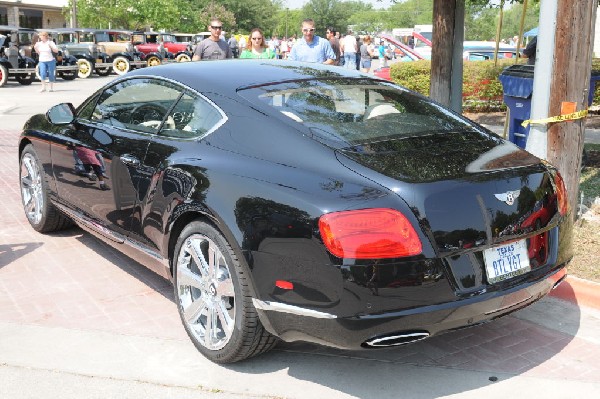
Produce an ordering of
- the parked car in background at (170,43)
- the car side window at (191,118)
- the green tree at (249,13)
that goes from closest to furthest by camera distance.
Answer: the car side window at (191,118) → the parked car in background at (170,43) → the green tree at (249,13)

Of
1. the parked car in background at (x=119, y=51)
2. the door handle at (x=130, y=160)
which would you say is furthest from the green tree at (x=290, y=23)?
the door handle at (x=130, y=160)

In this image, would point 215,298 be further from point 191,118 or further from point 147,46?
point 147,46

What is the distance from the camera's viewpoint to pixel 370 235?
3168mm

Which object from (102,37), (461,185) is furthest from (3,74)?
(461,185)

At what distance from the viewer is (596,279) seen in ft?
16.2

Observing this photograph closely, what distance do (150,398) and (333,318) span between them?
40.0 inches

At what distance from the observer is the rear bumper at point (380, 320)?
3.20 metres

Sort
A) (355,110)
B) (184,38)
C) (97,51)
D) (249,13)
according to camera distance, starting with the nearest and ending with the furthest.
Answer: (355,110)
(97,51)
(184,38)
(249,13)

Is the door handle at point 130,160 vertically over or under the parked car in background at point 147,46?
under

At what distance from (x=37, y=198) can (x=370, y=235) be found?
391 cm

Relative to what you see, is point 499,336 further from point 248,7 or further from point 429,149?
point 248,7

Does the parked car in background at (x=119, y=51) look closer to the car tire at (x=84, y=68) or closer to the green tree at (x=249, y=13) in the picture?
the car tire at (x=84, y=68)

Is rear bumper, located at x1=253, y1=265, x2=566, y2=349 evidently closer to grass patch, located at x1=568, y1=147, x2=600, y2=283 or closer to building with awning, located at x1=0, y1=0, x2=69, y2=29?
grass patch, located at x1=568, y1=147, x2=600, y2=283

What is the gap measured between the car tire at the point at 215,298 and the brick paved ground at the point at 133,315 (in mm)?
347
